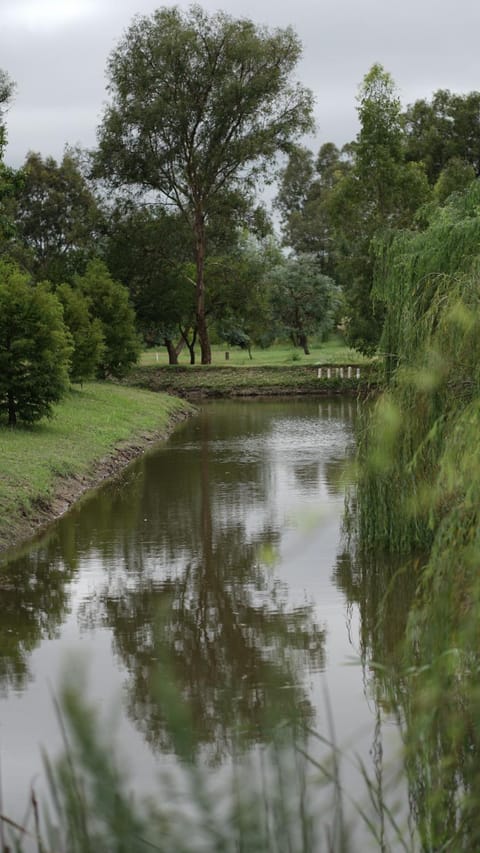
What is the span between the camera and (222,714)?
26.9 feet

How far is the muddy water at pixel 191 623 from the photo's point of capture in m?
7.41

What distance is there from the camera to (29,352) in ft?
78.5

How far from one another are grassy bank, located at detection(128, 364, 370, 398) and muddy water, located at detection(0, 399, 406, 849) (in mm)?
21903

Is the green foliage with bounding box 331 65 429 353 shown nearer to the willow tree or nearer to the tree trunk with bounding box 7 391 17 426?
the willow tree

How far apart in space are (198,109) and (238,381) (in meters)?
11.2

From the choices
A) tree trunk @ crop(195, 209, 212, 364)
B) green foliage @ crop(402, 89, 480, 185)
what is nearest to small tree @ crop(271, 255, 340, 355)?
green foliage @ crop(402, 89, 480, 185)

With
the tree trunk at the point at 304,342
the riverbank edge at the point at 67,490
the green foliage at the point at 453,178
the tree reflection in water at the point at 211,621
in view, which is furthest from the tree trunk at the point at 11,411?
the tree trunk at the point at 304,342

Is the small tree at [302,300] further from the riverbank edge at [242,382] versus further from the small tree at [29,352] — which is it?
the small tree at [29,352]

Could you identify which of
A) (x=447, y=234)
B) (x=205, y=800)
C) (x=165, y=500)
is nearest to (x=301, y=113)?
(x=165, y=500)

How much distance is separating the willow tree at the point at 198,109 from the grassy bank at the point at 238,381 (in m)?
3.70

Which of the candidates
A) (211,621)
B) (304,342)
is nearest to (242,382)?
(304,342)

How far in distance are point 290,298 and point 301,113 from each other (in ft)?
49.8

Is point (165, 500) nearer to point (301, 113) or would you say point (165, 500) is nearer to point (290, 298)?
point (301, 113)

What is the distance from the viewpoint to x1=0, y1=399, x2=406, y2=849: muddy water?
741 cm
